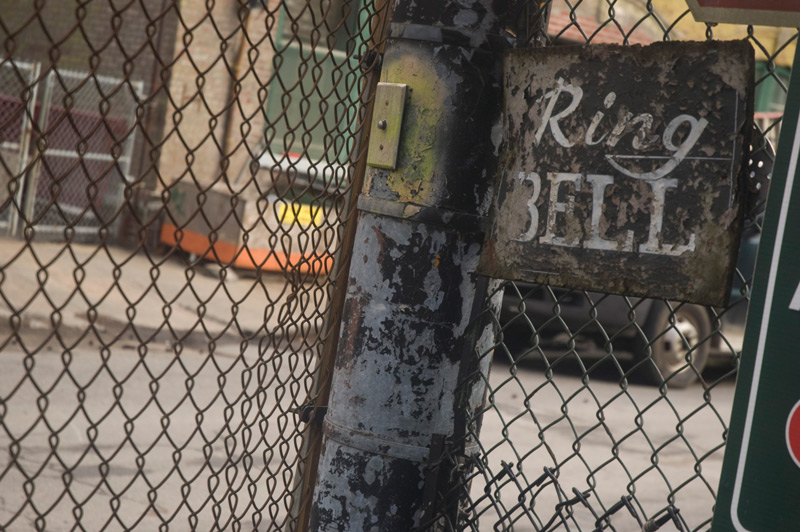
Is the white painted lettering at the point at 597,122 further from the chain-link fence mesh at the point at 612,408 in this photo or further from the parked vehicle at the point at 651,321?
the parked vehicle at the point at 651,321

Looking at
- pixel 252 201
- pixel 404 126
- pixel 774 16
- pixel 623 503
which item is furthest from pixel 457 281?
pixel 252 201

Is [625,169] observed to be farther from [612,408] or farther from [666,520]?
[612,408]

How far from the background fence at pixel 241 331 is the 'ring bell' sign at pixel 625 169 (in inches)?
4.8

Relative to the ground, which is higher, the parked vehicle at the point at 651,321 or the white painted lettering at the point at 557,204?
the white painted lettering at the point at 557,204

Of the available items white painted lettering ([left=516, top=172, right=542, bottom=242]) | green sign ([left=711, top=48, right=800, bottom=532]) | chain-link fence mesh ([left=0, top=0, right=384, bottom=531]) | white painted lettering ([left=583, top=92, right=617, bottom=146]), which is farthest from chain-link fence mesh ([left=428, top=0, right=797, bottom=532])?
green sign ([left=711, top=48, right=800, bottom=532])

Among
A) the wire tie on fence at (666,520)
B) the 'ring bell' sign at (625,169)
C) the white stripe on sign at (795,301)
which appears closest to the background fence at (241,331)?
the wire tie on fence at (666,520)

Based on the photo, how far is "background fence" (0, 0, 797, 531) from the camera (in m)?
2.16

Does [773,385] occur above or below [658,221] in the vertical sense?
below

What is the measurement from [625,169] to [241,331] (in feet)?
4.23

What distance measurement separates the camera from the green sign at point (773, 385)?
1.41 metres

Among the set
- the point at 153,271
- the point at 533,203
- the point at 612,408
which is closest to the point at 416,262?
the point at 533,203

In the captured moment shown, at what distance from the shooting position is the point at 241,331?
102 inches

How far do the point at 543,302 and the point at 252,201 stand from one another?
15.5ft

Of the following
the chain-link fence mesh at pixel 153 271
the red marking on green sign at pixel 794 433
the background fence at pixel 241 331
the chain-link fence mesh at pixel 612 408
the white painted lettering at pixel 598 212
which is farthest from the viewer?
the chain-link fence mesh at pixel 612 408
